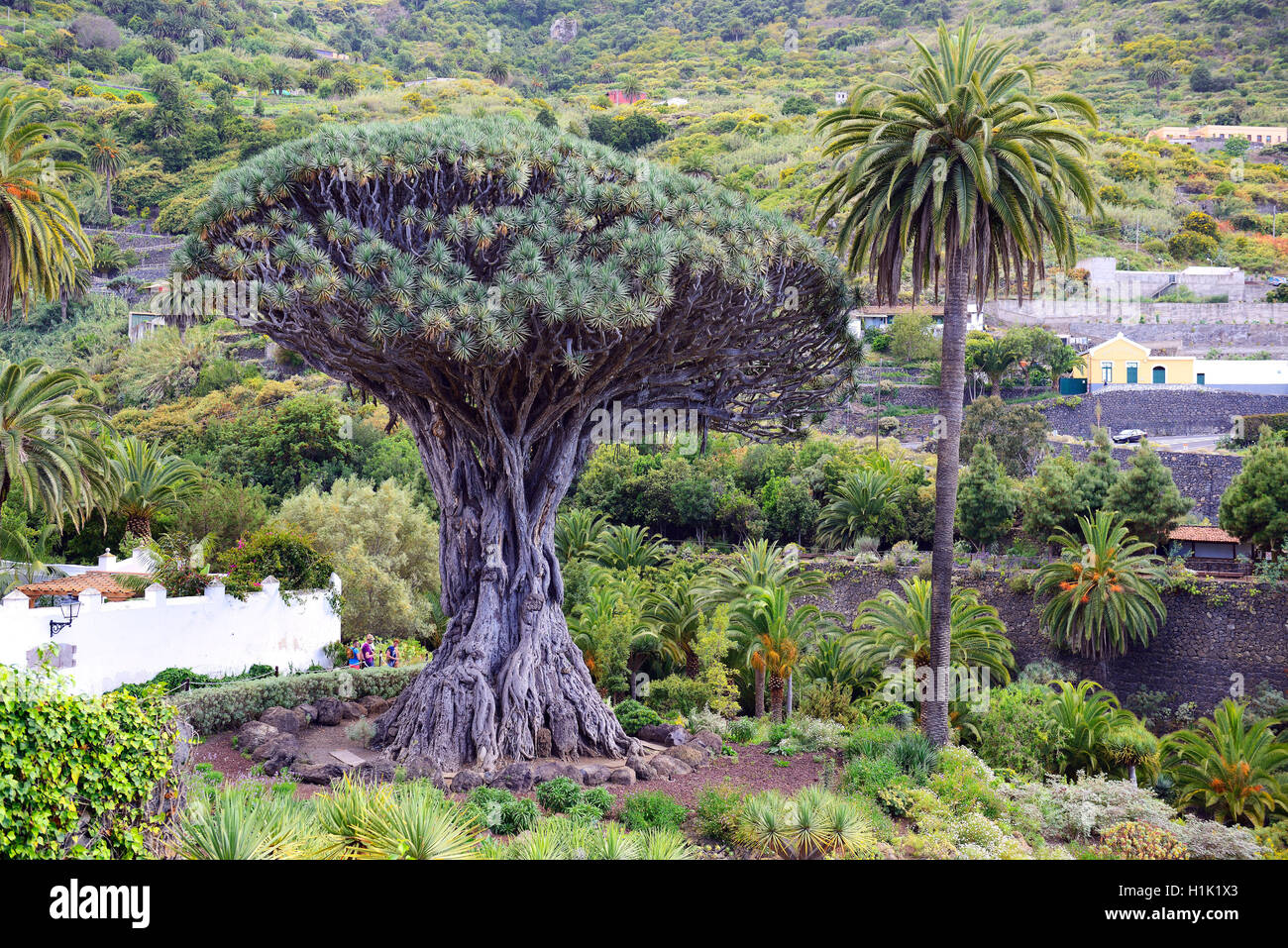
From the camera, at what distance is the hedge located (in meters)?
18.7

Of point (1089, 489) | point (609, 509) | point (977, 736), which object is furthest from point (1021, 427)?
point (977, 736)

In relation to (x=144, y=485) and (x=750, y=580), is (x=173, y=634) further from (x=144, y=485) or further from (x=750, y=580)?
(x=144, y=485)

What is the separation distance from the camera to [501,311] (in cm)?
1482

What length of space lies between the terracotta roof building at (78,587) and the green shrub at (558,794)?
11.3 metres

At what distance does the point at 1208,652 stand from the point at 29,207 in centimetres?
3377

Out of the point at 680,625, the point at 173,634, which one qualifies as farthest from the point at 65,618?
the point at 680,625

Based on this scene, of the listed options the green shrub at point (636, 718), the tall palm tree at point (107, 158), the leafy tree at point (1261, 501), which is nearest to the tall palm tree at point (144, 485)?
the green shrub at point (636, 718)

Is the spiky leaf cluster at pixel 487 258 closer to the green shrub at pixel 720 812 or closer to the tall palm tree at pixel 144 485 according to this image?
the green shrub at pixel 720 812

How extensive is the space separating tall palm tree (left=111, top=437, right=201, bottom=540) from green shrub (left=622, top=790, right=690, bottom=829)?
22.8 meters

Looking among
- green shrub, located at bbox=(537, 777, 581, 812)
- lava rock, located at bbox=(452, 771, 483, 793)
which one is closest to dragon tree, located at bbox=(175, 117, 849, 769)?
lava rock, located at bbox=(452, 771, 483, 793)

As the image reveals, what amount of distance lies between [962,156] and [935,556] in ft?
21.9

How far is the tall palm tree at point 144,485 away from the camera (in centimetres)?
3188
